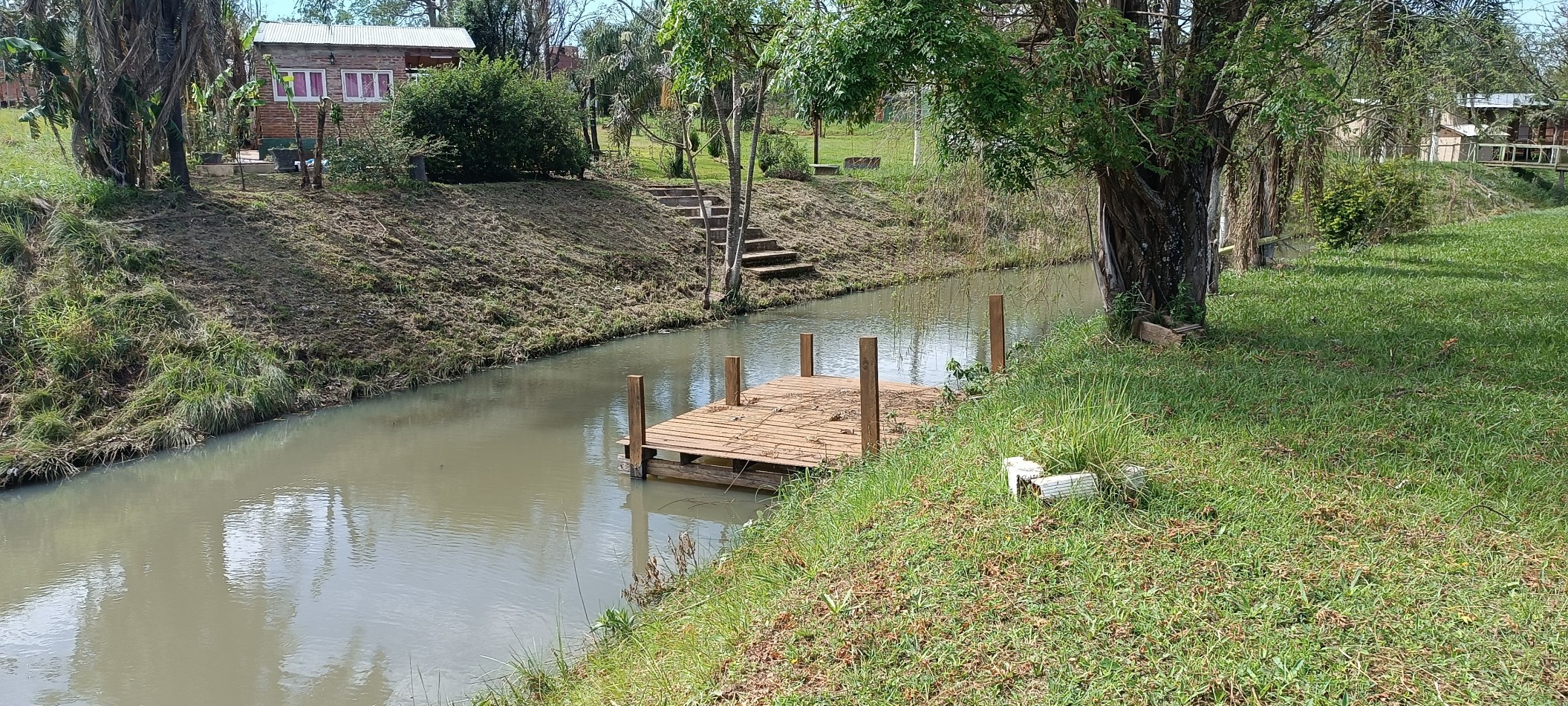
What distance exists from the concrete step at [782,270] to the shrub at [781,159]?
6452 millimetres

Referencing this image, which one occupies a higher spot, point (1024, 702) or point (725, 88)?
point (725, 88)

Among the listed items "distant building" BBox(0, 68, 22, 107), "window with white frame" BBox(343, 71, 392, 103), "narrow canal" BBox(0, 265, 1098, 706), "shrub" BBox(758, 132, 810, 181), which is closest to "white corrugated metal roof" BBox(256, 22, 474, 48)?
"window with white frame" BBox(343, 71, 392, 103)

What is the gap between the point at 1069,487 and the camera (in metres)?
5.37

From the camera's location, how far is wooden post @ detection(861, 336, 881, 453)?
8.83 metres

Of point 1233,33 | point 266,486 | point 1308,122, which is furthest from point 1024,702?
point 266,486

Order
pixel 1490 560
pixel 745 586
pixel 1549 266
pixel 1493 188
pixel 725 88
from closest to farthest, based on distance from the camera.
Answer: pixel 1490 560, pixel 745 586, pixel 1549 266, pixel 725 88, pixel 1493 188

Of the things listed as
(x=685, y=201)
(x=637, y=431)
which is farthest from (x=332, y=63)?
(x=637, y=431)

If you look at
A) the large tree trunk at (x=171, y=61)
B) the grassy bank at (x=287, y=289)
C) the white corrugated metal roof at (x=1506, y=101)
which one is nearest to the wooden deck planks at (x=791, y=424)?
the grassy bank at (x=287, y=289)

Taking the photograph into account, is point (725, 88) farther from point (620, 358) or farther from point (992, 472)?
point (992, 472)

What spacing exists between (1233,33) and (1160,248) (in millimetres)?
1957

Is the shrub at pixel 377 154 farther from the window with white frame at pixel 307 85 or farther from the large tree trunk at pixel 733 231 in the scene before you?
the window with white frame at pixel 307 85

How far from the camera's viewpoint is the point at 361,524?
9.11m

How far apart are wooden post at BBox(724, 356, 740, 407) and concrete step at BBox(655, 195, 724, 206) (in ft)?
41.7

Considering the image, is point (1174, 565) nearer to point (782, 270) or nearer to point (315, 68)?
point (782, 270)
